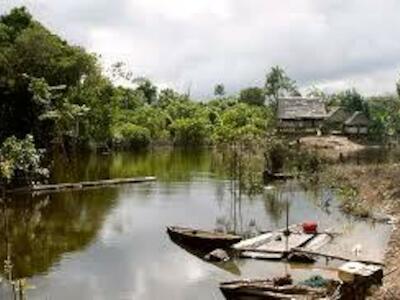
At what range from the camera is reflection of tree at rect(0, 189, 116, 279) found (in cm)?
3100

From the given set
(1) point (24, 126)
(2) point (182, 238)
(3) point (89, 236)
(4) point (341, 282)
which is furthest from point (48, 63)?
(4) point (341, 282)

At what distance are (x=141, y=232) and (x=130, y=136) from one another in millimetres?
55417

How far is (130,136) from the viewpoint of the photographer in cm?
9125

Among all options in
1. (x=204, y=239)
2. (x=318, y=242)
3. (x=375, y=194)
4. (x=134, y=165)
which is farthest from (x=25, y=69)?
(x=318, y=242)

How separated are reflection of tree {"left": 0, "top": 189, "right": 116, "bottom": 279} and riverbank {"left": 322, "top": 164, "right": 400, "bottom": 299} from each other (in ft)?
43.3

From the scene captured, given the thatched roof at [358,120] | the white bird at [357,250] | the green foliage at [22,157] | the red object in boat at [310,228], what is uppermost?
the thatched roof at [358,120]

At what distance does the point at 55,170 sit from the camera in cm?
6412

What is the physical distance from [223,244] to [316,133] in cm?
5756

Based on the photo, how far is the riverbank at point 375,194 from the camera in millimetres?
27517

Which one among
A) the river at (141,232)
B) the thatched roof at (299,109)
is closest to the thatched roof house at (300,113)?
the thatched roof at (299,109)

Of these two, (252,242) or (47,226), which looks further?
(47,226)

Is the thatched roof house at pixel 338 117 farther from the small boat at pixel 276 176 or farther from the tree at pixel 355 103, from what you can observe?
the small boat at pixel 276 176

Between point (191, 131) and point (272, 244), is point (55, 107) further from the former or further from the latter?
point (191, 131)

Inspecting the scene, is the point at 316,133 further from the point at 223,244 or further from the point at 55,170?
the point at 223,244
